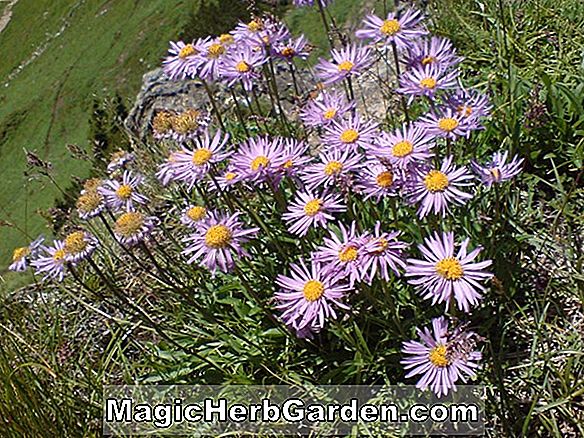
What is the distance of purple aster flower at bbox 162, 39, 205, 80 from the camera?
3590 mm

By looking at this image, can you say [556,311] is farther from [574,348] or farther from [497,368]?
[497,368]

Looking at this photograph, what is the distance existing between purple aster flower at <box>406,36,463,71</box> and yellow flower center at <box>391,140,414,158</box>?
42 centimetres

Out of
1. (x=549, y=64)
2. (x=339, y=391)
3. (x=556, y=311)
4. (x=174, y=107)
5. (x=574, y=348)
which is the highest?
(x=174, y=107)

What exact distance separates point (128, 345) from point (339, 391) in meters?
1.48

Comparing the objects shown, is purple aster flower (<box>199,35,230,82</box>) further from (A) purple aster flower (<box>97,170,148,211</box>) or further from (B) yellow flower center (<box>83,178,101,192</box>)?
(B) yellow flower center (<box>83,178,101,192</box>)

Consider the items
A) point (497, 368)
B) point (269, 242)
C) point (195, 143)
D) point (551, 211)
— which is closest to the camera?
point (497, 368)

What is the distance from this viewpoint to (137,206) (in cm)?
375

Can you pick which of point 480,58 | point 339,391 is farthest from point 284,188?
point 480,58

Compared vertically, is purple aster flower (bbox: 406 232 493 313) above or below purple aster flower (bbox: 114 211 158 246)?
below

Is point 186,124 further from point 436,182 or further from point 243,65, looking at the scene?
point 436,182

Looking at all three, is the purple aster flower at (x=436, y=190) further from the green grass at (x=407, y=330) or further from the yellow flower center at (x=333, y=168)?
the yellow flower center at (x=333, y=168)

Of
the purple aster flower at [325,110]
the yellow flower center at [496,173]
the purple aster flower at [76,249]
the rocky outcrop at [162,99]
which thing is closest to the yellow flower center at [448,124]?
the yellow flower center at [496,173]
